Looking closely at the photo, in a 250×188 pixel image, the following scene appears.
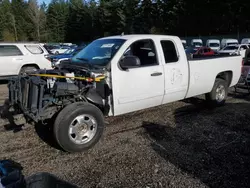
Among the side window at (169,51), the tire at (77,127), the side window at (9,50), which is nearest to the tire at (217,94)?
the side window at (169,51)

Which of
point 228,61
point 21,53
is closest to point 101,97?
point 228,61

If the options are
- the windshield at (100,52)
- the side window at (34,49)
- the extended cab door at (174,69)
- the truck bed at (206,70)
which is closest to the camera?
the windshield at (100,52)

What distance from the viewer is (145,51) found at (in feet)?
17.3

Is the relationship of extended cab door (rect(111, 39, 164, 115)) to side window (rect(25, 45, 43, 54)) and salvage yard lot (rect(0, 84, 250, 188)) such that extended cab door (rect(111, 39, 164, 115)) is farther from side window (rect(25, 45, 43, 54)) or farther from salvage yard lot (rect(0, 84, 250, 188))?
side window (rect(25, 45, 43, 54))

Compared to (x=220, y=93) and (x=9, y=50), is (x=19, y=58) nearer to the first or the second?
(x=9, y=50)

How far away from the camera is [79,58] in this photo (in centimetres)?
512

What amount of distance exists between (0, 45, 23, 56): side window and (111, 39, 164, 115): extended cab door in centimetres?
750

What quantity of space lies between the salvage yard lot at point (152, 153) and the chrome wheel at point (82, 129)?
239 mm

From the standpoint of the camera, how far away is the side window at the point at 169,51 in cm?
520

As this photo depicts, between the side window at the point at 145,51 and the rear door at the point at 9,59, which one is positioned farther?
the rear door at the point at 9,59

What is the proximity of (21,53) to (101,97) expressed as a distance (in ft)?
25.9

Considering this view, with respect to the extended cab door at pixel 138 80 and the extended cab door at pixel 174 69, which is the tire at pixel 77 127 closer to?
the extended cab door at pixel 138 80

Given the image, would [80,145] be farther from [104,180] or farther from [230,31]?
[230,31]

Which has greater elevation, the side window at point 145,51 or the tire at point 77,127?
the side window at point 145,51
